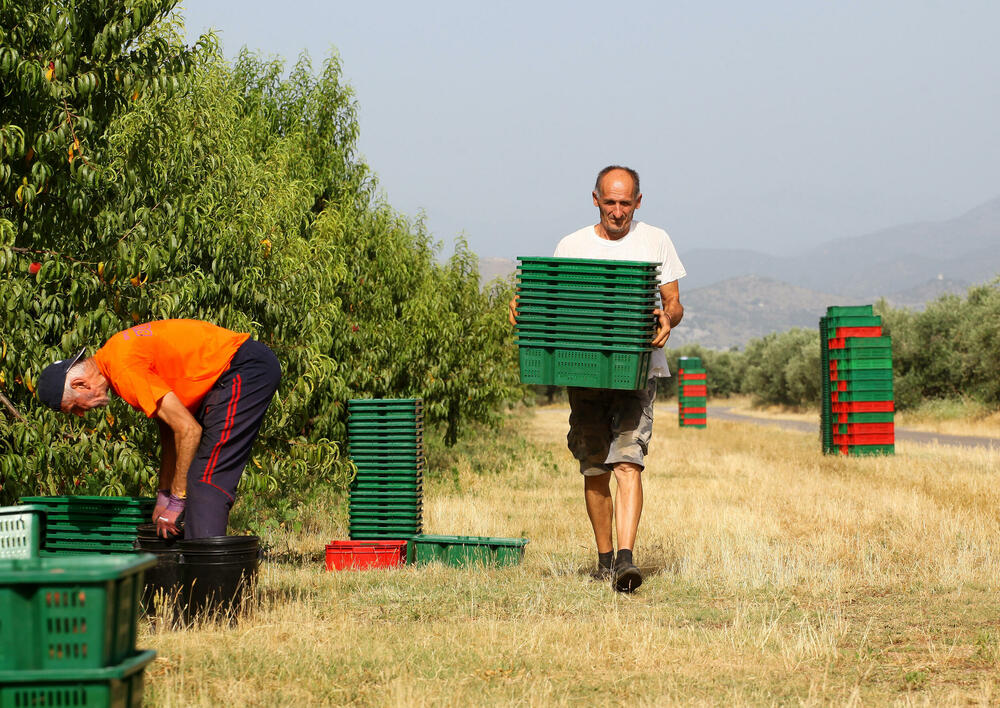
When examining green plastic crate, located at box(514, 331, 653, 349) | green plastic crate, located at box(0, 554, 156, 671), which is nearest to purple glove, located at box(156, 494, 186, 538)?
green plastic crate, located at box(514, 331, 653, 349)

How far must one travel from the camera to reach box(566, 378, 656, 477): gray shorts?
698 centimetres

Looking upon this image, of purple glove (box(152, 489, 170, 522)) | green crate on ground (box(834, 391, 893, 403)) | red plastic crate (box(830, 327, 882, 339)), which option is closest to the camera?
purple glove (box(152, 489, 170, 522))

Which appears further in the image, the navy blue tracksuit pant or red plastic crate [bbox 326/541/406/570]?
red plastic crate [bbox 326/541/406/570]

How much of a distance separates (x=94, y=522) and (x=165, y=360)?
1275 mm

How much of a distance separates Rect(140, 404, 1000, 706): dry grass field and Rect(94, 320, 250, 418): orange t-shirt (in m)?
1.25

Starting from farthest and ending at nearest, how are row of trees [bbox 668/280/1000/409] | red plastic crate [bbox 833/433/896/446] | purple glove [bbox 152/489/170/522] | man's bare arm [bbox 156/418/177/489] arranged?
row of trees [bbox 668/280/1000/409], red plastic crate [bbox 833/433/896/446], man's bare arm [bbox 156/418/177/489], purple glove [bbox 152/489/170/522]

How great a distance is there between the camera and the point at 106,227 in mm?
7203

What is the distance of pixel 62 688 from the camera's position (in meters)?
3.02

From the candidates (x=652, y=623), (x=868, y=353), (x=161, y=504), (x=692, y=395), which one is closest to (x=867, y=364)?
(x=868, y=353)

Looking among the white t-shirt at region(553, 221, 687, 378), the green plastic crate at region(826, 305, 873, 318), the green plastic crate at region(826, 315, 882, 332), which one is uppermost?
the green plastic crate at region(826, 305, 873, 318)

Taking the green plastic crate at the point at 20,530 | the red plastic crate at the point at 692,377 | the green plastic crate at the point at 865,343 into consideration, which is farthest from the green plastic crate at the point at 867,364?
the red plastic crate at the point at 692,377

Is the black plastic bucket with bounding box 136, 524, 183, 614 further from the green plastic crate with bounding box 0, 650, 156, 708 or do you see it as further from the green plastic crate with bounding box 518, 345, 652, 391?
the green plastic crate with bounding box 0, 650, 156, 708

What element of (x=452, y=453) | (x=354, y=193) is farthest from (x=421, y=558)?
(x=452, y=453)

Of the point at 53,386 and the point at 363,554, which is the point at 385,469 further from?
the point at 53,386
